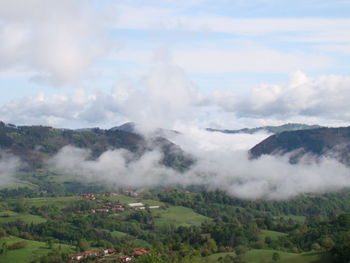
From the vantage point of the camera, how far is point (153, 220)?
193875 mm

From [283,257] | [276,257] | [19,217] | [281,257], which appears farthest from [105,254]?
[19,217]

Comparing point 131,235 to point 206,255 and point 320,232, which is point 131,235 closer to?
point 206,255

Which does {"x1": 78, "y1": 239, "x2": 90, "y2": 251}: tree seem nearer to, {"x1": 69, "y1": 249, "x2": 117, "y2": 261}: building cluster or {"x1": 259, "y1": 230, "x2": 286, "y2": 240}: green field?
{"x1": 69, "y1": 249, "x2": 117, "y2": 261}: building cluster

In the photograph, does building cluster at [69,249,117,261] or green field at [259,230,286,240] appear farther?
green field at [259,230,286,240]

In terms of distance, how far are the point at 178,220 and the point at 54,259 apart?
290ft

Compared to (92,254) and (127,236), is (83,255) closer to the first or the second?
(92,254)

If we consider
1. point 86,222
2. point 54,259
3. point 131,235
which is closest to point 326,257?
point 54,259

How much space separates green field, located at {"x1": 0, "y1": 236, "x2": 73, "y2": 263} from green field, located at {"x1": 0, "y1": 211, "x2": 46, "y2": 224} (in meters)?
41.5

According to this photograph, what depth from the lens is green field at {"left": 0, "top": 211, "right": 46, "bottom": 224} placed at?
17988 centimetres

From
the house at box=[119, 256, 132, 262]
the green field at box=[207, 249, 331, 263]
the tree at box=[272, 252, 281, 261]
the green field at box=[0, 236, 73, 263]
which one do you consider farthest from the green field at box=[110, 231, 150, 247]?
the tree at box=[272, 252, 281, 261]

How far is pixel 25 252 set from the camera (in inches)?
4938

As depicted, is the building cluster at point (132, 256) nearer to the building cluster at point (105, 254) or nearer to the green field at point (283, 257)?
the building cluster at point (105, 254)

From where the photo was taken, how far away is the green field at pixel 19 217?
17988 centimetres

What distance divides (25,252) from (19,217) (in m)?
63.8
